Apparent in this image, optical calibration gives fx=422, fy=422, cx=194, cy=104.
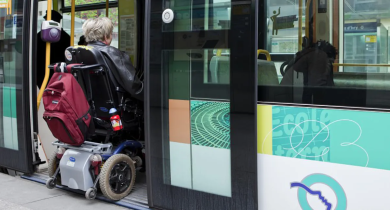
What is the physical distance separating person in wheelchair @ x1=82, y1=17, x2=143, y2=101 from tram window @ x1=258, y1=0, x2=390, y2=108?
148 cm

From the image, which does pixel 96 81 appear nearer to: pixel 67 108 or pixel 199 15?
pixel 67 108

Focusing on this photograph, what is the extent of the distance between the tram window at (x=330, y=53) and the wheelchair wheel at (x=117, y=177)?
1.70m

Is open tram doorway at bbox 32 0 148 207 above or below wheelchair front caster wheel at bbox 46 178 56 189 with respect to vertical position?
above

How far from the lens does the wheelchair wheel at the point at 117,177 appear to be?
13.0ft

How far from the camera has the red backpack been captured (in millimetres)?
3893

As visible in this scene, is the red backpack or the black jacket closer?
the red backpack

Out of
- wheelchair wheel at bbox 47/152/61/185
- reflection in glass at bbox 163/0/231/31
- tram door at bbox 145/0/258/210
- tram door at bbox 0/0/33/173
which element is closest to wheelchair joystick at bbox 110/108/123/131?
tram door at bbox 145/0/258/210

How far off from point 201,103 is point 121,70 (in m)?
1.06

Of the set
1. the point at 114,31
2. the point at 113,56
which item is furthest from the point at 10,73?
the point at 113,56

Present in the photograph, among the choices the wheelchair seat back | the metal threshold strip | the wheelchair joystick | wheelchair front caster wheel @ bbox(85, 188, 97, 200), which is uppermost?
the wheelchair seat back

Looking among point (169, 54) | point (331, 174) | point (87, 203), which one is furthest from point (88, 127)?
point (331, 174)

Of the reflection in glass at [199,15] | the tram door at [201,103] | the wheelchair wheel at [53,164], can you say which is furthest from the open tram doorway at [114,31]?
the reflection in glass at [199,15]

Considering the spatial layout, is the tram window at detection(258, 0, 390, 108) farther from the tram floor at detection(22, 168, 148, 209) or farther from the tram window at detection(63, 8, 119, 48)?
the tram window at detection(63, 8, 119, 48)

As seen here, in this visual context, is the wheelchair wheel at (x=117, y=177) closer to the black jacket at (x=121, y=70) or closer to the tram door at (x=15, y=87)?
the black jacket at (x=121, y=70)
